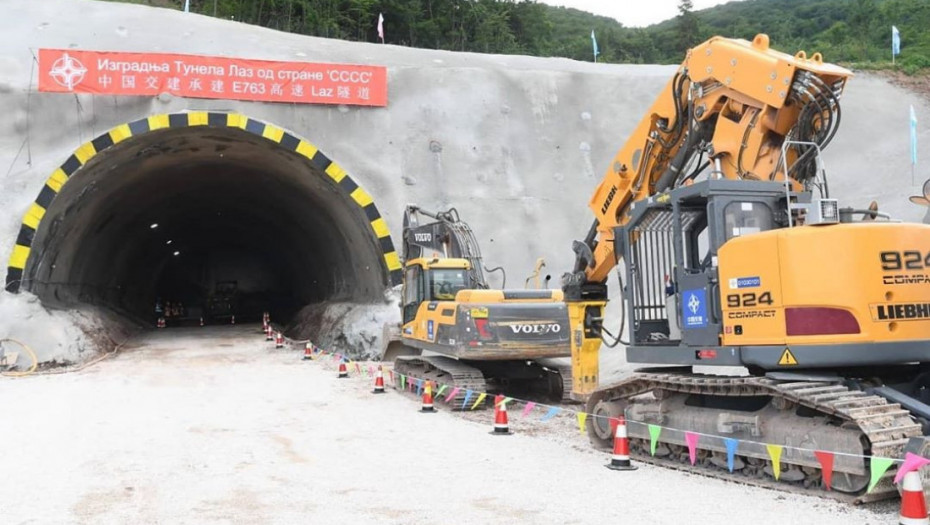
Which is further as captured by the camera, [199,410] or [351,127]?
[351,127]

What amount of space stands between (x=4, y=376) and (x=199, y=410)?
23.4ft

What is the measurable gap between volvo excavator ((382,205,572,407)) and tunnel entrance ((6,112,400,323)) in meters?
5.32

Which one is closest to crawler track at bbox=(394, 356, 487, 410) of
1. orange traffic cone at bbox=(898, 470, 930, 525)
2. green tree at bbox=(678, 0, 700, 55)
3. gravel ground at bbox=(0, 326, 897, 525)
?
gravel ground at bbox=(0, 326, 897, 525)

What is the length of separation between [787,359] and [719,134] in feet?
8.72

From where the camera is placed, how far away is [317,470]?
25.1ft

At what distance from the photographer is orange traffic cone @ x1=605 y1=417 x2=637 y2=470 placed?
24.3ft

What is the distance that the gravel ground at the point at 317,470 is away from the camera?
5.96 metres

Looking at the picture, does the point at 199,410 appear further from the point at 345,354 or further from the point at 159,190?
the point at 159,190

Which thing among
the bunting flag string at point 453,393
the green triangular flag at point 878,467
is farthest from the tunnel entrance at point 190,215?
the green triangular flag at point 878,467

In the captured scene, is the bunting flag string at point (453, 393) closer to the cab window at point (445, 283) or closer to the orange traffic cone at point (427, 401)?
the orange traffic cone at point (427, 401)

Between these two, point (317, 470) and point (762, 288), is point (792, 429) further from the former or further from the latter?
point (317, 470)

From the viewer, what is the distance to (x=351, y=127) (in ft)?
68.0

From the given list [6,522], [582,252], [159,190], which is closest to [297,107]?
[159,190]

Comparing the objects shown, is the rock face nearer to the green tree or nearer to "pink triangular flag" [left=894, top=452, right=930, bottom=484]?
"pink triangular flag" [left=894, top=452, right=930, bottom=484]
